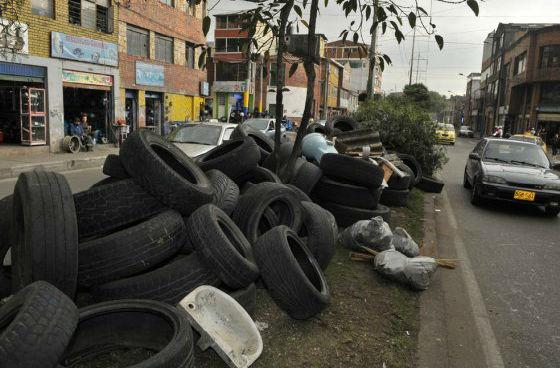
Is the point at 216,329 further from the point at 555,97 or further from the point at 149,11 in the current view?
the point at 555,97

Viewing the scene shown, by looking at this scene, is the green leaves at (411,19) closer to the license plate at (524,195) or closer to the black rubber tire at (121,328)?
the black rubber tire at (121,328)

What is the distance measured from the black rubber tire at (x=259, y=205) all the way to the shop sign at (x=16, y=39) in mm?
13364

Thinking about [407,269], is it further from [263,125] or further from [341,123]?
[263,125]

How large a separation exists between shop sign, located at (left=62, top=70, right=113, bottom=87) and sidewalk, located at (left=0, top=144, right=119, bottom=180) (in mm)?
3259

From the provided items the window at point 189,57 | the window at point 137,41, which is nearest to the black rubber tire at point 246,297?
the window at point 137,41

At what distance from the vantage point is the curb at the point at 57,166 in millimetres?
12172

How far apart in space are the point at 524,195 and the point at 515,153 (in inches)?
81.1

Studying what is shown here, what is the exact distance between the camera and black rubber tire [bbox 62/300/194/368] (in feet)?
9.66

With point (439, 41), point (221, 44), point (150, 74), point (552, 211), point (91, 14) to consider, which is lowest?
point (552, 211)

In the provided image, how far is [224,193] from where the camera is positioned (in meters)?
4.87

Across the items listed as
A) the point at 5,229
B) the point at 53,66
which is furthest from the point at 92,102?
the point at 5,229

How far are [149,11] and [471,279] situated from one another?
73.9ft

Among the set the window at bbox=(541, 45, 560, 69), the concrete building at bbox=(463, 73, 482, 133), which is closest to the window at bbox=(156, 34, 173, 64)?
the window at bbox=(541, 45, 560, 69)

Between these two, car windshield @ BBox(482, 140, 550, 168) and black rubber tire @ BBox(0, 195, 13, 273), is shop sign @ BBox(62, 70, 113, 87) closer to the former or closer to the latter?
car windshield @ BBox(482, 140, 550, 168)
